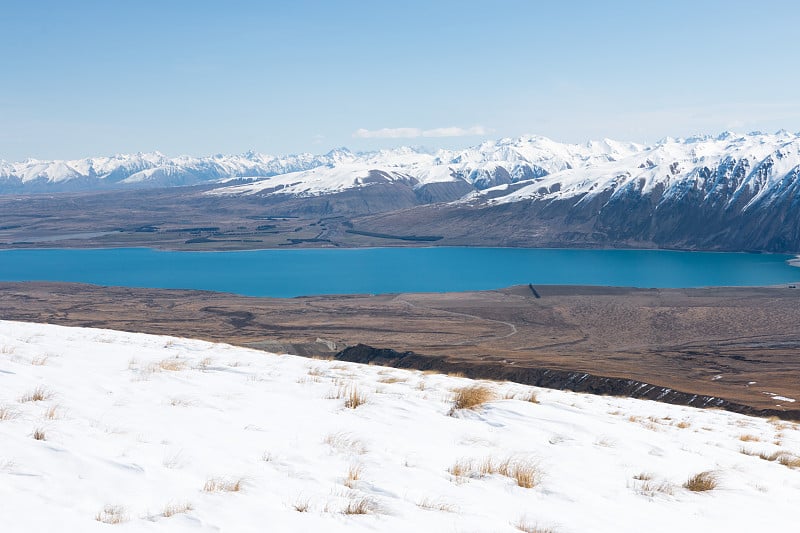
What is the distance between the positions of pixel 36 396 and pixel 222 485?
3935 mm

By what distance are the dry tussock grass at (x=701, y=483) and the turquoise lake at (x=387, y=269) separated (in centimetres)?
11893

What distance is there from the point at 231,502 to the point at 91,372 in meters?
6.44

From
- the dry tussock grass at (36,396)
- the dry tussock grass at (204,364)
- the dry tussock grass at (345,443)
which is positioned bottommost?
the dry tussock grass at (204,364)

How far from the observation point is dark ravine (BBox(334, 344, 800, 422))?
126 feet

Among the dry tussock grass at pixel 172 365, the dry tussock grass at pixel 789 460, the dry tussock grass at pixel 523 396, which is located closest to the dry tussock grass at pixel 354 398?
the dry tussock grass at pixel 523 396

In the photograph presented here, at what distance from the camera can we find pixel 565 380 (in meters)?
47.0

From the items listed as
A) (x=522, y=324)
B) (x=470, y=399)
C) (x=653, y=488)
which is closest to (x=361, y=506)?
(x=653, y=488)

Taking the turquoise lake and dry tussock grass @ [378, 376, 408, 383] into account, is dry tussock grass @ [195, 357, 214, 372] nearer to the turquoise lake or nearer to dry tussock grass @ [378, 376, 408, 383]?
dry tussock grass @ [378, 376, 408, 383]

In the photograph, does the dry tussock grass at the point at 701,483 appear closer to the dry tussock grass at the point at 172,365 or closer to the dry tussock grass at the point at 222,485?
the dry tussock grass at the point at 222,485

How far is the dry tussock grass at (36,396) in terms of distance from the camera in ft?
27.8

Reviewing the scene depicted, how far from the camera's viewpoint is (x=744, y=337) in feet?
266

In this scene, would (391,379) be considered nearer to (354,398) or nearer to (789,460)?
(354,398)

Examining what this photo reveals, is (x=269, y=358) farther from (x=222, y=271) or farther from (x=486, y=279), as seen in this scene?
(x=222, y=271)

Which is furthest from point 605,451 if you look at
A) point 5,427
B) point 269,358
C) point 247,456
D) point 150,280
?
point 150,280
